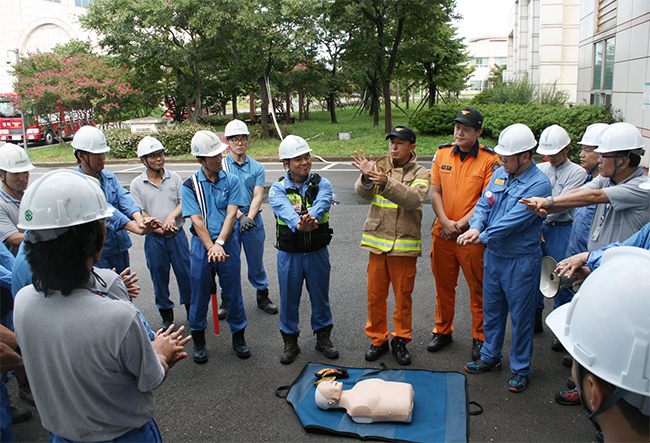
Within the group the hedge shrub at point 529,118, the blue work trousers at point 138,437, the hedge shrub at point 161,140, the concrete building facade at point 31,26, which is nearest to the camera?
the blue work trousers at point 138,437

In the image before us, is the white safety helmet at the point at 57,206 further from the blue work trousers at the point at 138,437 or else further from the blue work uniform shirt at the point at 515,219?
the blue work uniform shirt at the point at 515,219

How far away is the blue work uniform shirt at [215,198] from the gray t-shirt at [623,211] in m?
3.18

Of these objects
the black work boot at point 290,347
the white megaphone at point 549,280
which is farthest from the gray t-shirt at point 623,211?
the black work boot at point 290,347

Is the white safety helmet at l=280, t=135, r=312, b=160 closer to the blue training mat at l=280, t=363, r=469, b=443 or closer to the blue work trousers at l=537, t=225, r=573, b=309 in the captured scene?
the blue training mat at l=280, t=363, r=469, b=443

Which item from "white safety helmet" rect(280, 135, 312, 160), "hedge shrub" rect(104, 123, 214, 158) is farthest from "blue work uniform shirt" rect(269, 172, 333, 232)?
"hedge shrub" rect(104, 123, 214, 158)

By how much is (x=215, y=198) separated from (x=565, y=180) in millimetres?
3540

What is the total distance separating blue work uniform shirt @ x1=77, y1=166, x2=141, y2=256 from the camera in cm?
448

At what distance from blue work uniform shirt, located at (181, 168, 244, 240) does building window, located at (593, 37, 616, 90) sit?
42.4 ft

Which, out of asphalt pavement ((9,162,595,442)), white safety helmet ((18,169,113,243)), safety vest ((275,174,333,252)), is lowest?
asphalt pavement ((9,162,595,442))

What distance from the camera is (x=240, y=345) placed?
4555 mm

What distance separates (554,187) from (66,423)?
463 centimetres

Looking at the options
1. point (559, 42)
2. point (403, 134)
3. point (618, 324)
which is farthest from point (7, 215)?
point (559, 42)

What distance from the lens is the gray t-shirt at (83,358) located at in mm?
1863

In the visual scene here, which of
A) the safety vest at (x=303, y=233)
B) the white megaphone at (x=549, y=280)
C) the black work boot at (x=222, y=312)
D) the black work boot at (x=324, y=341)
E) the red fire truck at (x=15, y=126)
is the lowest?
the black work boot at (x=222, y=312)
